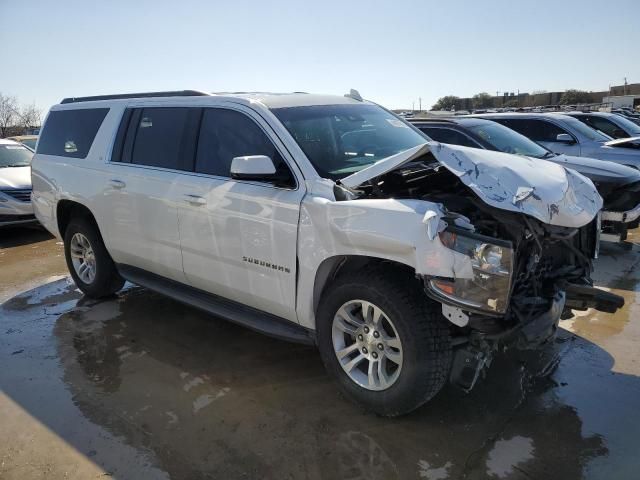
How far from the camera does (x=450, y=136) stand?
Answer: 24.3 feet

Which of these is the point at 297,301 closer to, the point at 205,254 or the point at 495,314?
the point at 205,254

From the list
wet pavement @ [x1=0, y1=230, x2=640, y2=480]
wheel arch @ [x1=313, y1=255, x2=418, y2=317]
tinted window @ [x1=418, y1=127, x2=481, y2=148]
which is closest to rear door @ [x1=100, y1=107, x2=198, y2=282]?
wet pavement @ [x1=0, y1=230, x2=640, y2=480]

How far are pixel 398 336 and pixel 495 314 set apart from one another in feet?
1.78

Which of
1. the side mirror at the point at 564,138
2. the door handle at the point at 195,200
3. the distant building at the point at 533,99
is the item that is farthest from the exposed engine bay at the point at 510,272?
the distant building at the point at 533,99

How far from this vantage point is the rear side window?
5.13 m

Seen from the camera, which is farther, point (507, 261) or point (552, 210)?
point (552, 210)

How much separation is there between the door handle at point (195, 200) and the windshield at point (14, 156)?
7368 millimetres

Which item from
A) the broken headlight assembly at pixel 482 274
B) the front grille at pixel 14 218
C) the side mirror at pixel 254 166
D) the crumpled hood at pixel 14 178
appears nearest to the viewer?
the broken headlight assembly at pixel 482 274

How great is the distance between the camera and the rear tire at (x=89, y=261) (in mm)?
5227

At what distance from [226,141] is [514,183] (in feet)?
6.82

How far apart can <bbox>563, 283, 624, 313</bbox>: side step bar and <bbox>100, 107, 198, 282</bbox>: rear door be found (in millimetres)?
2810

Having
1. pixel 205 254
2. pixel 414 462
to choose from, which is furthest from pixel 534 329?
pixel 205 254

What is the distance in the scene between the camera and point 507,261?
104 inches

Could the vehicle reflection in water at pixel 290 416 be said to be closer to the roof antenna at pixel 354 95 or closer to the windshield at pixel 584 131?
the roof antenna at pixel 354 95
